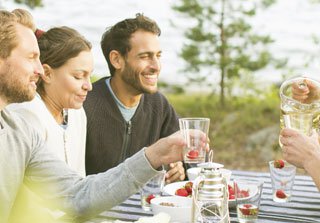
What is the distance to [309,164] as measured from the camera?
6.49 feet

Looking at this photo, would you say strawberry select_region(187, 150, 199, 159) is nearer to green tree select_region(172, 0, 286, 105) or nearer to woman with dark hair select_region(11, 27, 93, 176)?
woman with dark hair select_region(11, 27, 93, 176)

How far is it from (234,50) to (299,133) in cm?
665

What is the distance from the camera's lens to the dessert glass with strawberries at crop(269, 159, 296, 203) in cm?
241

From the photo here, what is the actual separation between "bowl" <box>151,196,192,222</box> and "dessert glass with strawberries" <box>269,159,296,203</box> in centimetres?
52

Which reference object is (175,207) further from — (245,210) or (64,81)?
(64,81)

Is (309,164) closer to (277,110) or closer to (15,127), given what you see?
(15,127)

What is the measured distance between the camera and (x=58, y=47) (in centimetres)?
258

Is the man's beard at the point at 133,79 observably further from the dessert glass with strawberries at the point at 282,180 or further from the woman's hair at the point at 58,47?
the dessert glass with strawberries at the point at 282,180

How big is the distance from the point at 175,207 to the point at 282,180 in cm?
66

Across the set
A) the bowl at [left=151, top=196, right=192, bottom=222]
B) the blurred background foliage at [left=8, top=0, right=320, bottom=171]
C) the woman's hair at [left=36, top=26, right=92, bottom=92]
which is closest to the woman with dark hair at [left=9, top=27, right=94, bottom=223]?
the woman's hair at [left=36, top=26, right=92, bottom=92]

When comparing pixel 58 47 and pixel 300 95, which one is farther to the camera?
pixel 58 47

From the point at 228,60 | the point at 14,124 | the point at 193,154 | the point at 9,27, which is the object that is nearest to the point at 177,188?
the point at 193,154

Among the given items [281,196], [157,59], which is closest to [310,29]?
[157,59]

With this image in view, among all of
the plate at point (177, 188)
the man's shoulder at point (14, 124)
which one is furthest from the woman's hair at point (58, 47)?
the plate at point (177, 188)
